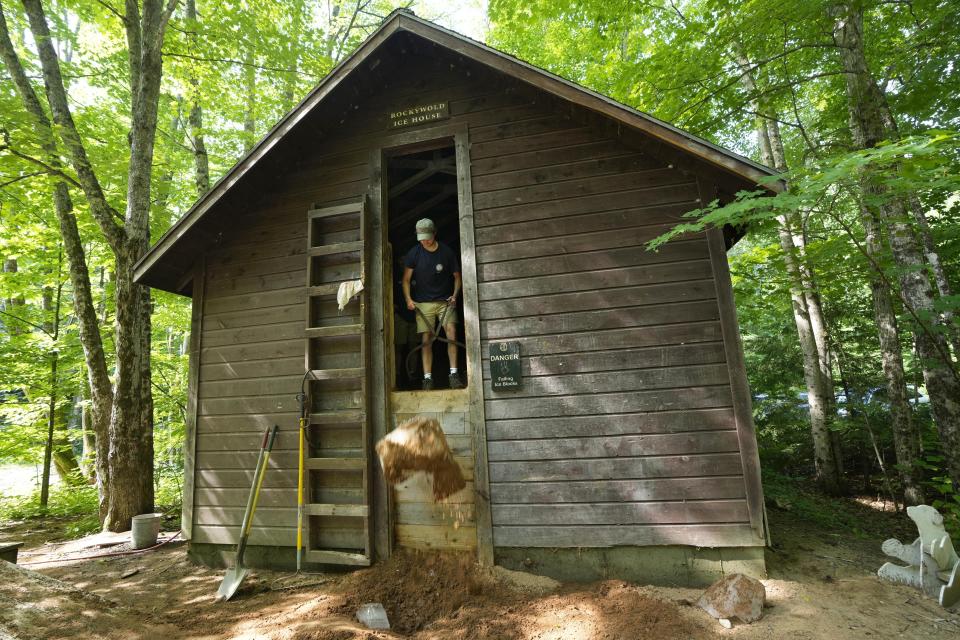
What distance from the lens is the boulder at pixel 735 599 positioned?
3.27 meters

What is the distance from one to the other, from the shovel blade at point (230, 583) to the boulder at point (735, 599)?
399 centimetres

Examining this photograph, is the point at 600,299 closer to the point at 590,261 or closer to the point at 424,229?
the point at 590,261

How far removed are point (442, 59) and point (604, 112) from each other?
6.84ft

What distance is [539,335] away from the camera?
173 inches

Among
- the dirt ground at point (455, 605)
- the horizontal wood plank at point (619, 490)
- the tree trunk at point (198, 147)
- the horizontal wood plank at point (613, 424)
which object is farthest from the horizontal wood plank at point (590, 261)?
the tree trunk at point (198, 147)

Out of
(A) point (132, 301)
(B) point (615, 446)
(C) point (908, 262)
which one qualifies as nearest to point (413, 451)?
(B) point (615, 446)

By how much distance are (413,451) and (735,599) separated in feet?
8.56

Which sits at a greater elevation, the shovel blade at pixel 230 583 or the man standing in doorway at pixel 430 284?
the man standing in doorway at pixel 430 284

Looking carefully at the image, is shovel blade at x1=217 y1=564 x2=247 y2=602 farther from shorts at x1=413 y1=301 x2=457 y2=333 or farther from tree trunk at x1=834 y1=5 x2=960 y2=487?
tree trunk at x1=834 y1=5 x2=960 y2=487

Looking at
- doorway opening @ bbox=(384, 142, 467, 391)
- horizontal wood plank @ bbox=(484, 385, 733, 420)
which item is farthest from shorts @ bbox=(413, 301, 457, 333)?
horizontal wood plank @ bbox=(484, 385, 733, 420)

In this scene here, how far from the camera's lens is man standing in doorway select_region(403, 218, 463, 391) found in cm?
517

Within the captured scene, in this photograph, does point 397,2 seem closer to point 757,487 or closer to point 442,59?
point 442,59

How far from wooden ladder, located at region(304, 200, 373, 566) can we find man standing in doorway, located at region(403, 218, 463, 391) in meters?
0.67

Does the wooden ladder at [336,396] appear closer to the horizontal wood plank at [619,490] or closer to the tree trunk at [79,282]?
the horizontal wood plank at [619,490]
